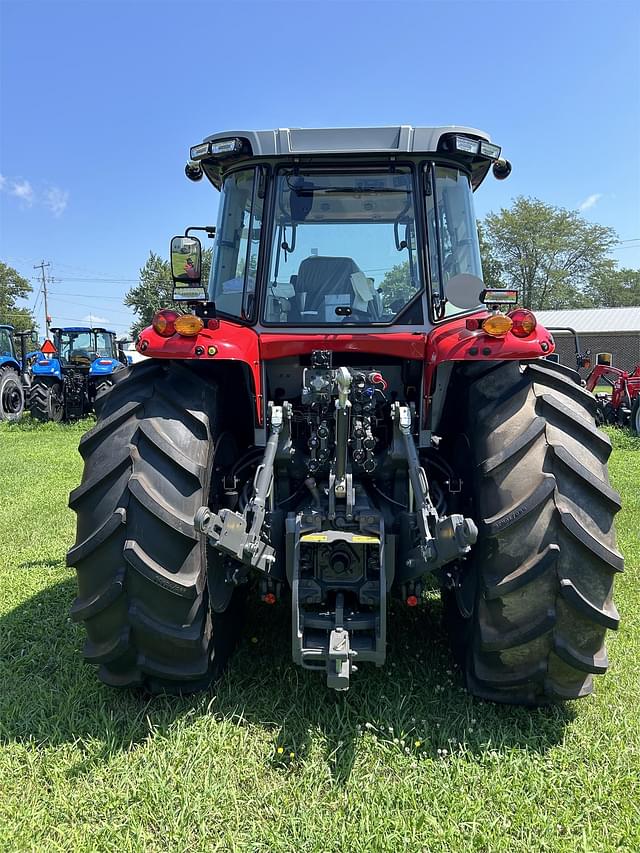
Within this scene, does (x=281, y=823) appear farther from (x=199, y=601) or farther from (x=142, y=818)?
(x=199, y=601)

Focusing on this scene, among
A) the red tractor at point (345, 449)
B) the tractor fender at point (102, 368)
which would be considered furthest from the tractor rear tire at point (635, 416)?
the tractor fender at point (102, 368)

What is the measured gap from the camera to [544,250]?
45531mm

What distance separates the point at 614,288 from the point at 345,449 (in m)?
55.7

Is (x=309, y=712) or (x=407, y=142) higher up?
(x=407, y=142)

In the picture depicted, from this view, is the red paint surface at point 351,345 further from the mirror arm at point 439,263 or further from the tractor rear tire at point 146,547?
the tractor rear tire at point 146,547

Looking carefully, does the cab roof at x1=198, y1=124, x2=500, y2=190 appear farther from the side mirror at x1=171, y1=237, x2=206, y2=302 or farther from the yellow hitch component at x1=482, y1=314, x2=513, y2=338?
the yellow hitch component at x1=482, y1=314, x2=513, y2=338

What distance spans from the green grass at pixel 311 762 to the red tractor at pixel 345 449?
195mm

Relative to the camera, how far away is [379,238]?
3451mm

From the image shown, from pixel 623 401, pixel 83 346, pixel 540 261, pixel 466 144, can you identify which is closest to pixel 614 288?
pixel 540 261

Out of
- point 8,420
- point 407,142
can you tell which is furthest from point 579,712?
point 8,420

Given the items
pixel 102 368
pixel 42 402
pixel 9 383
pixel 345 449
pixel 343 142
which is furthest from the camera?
pixel 9 383

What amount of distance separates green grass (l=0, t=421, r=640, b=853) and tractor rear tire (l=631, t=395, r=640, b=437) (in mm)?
9569

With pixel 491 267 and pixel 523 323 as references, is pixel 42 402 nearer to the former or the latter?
pixel 523 323

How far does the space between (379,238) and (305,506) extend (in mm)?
1498
